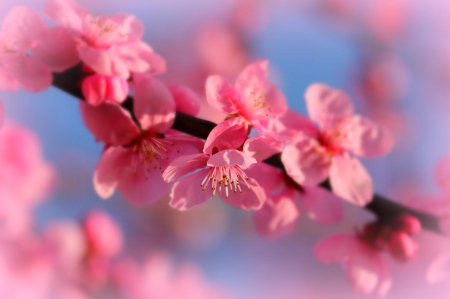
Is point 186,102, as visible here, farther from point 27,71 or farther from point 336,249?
point 336,249

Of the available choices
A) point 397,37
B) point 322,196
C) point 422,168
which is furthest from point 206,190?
point 397,37

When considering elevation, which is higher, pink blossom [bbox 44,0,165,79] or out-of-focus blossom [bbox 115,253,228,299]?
pink blossom [bbox 44,0,165,79]

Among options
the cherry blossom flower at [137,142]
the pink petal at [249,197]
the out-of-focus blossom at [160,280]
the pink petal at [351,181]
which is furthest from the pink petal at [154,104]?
the out-of-focus blossom at [160,280]

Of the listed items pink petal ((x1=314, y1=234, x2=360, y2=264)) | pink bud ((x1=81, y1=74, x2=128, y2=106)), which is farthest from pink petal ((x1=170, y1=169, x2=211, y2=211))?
pink petal ((x1=314, y1=234, x2=360, y2=264))

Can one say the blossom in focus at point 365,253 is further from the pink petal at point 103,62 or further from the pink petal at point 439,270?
the pink petal at point 103,62

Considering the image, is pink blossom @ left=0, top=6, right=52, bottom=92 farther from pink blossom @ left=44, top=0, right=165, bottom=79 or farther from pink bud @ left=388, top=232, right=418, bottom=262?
pink bud @ left=388, top=232, right=418, bottom=262

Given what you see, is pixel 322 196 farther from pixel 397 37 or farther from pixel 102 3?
pixel 397 37
